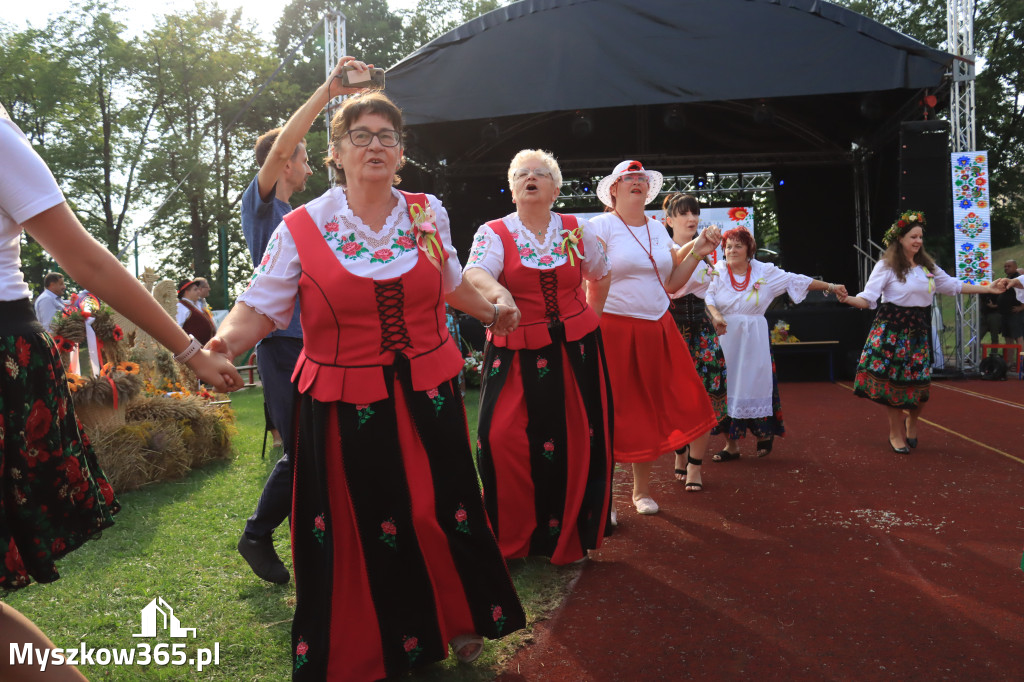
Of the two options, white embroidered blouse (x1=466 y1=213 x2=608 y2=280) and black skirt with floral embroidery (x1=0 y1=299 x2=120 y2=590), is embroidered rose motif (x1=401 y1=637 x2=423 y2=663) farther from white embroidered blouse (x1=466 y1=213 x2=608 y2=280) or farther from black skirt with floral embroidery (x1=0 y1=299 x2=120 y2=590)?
white embroidered blouse (x1=466 y1=213 x2=608 y2=280)

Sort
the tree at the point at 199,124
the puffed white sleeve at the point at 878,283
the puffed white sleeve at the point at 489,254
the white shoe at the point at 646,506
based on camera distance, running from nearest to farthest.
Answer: the puffed white sleeve at the point at 489,254 < the white shoe at the point at 646,506 < the puffed white sleeve at the point at 878,283 < the tree at the point at 199,124

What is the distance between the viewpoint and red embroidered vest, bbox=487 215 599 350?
388 centimetres

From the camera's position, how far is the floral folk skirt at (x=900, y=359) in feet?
21.3

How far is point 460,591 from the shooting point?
2.73m

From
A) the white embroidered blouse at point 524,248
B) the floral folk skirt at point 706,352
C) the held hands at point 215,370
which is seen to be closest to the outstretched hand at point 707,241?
the white embroidered blouse at point 524,248

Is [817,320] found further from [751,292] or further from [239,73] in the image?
[239,73]

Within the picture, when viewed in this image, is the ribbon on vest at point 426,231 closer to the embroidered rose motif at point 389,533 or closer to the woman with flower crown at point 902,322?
the embroidered rose motif at point 389,533

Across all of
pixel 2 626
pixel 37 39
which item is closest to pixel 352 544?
pixel 2 626

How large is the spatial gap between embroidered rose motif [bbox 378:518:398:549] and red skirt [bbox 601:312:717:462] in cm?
222

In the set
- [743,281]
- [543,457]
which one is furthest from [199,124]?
[543,457]

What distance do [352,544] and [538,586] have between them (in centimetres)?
131

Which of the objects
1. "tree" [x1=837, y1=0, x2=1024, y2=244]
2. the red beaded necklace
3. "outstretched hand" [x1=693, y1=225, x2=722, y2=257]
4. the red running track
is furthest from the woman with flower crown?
"tree" [x1=837, y1=0, x2=1024, y2=244]

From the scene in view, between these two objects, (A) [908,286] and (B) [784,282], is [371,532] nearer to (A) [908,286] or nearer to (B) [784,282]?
(B) [784,282]

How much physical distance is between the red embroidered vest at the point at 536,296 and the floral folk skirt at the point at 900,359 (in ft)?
12.3
